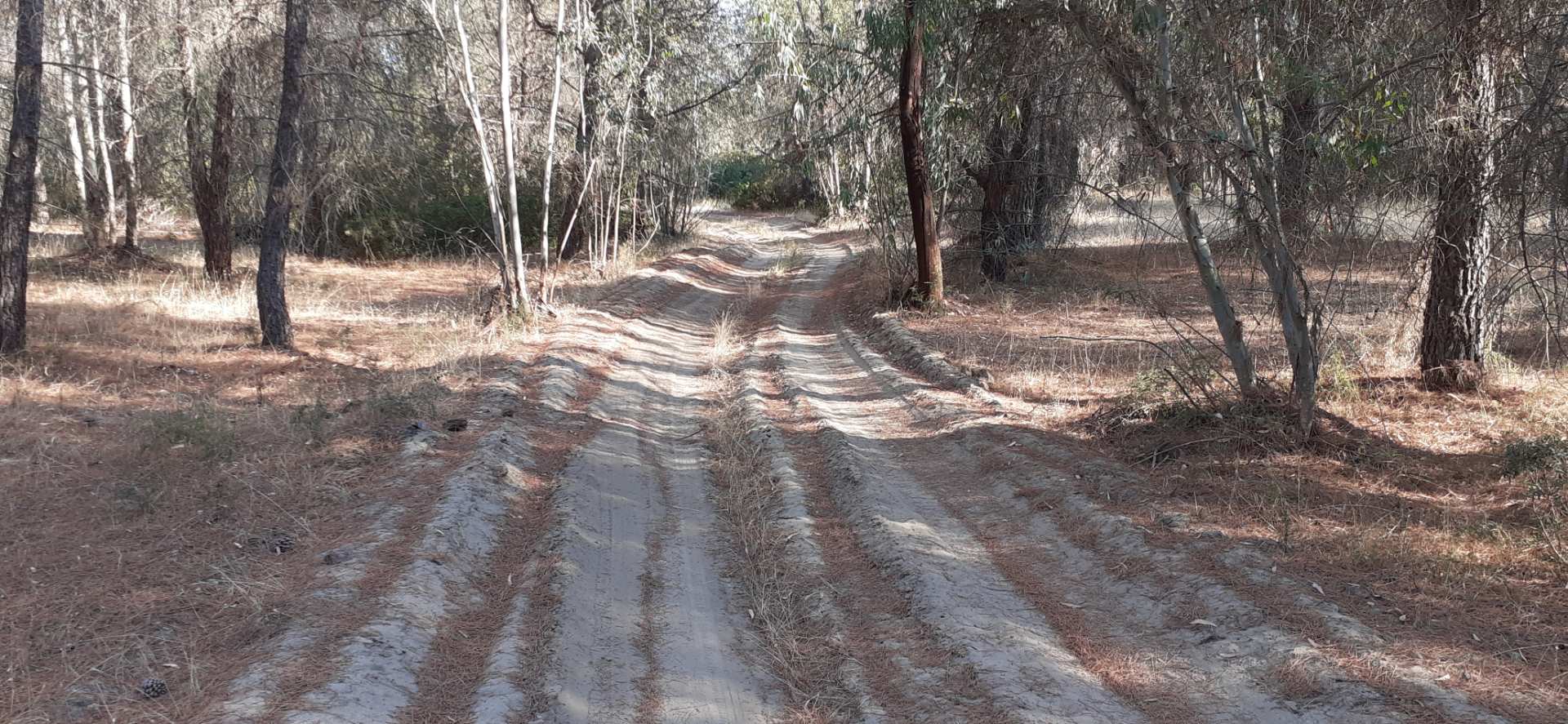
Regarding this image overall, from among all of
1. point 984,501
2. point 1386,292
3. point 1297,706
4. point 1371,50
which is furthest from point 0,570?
point 1386,292

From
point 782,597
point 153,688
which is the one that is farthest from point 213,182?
point 782,597

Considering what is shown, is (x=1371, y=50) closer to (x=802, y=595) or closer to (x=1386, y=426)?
(x=1386, y=426)

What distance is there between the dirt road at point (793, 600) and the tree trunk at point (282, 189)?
4.85 meters

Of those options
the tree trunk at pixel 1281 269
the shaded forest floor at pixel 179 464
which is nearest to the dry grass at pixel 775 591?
the shaded forest floor at pixel 179 464

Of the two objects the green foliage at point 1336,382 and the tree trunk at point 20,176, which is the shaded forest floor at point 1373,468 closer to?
the green foliage at point 1336,382

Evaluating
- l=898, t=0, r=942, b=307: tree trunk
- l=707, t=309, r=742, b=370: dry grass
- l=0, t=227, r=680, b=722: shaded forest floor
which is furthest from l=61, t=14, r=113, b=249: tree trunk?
l=898, t=0, r=942, b=307: tree trunk

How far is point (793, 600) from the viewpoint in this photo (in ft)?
18.6

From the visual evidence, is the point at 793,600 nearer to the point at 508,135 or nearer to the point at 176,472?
the point at 176,472

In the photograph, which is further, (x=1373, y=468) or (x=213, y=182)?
(x=213, y=182)

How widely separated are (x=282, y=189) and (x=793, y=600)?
9435 millimetres

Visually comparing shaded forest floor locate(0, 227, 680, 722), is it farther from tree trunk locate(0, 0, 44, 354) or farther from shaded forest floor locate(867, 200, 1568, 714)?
shaded forest floor locate(867, 200, 1568, 714)

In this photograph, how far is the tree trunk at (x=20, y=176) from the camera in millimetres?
10297

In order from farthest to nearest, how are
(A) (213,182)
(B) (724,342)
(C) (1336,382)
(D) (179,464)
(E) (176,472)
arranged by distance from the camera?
(A) (213,182)
(B) (724,342)
(C) (1336,382)
(D) (179,464)
(E) (176,472)

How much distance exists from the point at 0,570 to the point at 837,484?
5182 mm
